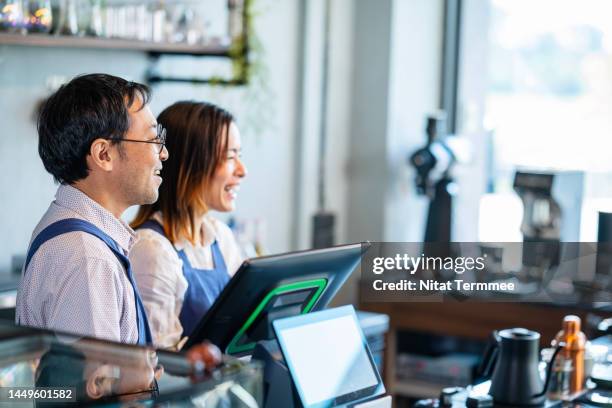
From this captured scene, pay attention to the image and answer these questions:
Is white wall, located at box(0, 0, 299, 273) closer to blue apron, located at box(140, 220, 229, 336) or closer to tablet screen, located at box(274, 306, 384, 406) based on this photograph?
blue apron, located at box(140, 220, 229, 336)

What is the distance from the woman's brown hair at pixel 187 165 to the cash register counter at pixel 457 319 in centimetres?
203

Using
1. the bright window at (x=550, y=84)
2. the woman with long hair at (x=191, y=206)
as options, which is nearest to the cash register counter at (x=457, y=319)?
the bright window at (x=550, y=84)

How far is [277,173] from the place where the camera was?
449cm

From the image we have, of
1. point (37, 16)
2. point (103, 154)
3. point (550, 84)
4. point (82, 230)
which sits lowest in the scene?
point (82, 230)

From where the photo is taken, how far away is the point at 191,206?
258 centimetres

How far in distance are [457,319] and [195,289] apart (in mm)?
2173

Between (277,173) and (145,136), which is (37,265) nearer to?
(145,136)

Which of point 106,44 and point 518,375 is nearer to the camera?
point 518,375

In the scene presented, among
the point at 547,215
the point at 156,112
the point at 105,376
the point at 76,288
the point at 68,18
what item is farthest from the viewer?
the point at 547,215

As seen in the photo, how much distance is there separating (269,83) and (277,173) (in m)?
0.42

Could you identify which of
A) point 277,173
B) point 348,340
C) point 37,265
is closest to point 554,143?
point 277,173

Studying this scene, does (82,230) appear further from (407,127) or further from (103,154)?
(407,127)

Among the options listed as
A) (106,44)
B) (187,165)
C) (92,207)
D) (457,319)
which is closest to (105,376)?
(92,207)

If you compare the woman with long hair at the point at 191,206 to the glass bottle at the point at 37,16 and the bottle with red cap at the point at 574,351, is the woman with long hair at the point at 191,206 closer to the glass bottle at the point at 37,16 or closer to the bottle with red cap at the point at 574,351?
the glass bottle at the point at 37,16
